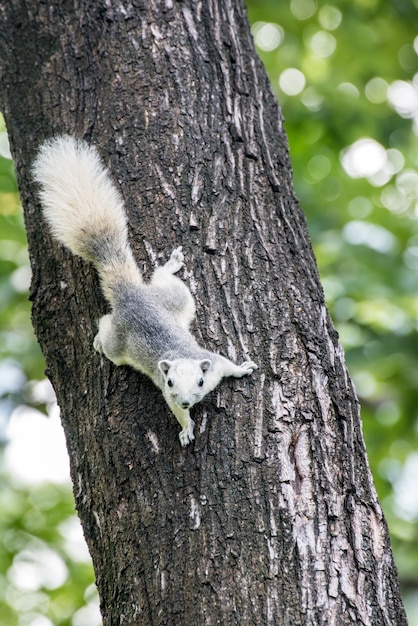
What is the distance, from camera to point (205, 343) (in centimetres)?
289

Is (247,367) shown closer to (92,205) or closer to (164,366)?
(164,366)

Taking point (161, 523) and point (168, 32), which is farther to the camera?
Answer: point (168, 32)

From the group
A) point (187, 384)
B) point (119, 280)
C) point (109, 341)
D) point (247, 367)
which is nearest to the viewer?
point (247, 367)

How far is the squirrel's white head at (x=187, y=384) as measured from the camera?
276cm

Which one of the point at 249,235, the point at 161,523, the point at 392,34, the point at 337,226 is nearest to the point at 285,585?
the point at 161,523

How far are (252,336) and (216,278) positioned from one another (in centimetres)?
28

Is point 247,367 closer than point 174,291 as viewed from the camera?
Yes

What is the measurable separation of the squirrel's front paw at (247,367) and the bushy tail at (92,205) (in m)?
0.74

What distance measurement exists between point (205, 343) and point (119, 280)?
564 millimetres

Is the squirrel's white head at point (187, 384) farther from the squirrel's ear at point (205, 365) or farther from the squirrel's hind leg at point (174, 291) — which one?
the squirrel's hind leg at point (174, 291)

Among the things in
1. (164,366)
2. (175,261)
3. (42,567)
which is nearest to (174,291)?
(175,261)

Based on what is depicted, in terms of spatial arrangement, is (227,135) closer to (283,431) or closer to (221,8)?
(221,8)

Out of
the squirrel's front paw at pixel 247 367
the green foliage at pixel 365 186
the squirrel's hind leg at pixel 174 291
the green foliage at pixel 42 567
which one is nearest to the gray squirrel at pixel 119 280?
the squirrel's hind leg at pixel 174 291

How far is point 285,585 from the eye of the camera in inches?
87.7
